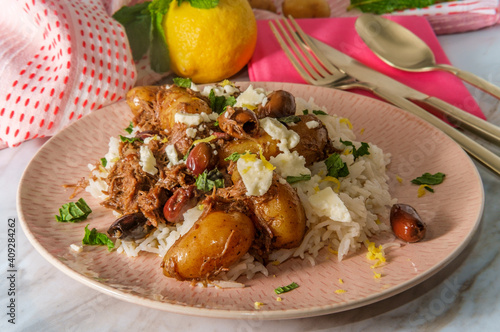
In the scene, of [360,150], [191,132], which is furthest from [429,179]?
[191,132]

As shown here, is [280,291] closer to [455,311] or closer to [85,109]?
[455,311]

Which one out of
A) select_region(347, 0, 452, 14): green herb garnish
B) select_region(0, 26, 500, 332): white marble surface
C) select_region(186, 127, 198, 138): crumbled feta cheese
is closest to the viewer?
select_region(0, 26, 500, 332): white marble surface

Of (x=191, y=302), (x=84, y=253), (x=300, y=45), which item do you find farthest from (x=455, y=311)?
(x=300, y=45)

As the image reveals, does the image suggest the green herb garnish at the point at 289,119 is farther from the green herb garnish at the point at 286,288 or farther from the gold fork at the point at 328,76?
the gold fork at the point at 328,76

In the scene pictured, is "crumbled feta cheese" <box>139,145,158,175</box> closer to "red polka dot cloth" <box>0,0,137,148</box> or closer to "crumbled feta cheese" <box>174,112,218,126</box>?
"crumbled feta cheese" <box>174,112,218,126</box>

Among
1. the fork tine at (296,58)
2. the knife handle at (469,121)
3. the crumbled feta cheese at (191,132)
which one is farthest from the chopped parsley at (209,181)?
the knife handle at (469,121)

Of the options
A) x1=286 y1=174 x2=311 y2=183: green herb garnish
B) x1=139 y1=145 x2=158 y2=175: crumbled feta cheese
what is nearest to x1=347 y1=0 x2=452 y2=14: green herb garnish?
x1=286 y1=174 x2=311 y2=183: green herb garnish

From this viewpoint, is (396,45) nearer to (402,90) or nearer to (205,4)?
(402,90)
